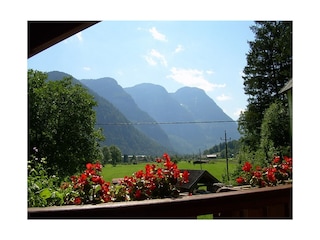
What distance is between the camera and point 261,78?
341 inches

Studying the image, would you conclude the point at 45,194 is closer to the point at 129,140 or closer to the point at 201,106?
the point at 129,140

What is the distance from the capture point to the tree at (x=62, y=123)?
7949 mm

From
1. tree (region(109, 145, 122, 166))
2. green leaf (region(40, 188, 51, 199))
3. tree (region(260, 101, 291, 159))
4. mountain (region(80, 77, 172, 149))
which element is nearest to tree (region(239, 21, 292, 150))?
tree (region(260, 101, 291, 159))

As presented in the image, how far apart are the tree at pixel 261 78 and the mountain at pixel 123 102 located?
2.17 m

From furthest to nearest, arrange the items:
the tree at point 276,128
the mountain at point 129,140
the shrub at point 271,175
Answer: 1. the mountain at point 129,140
2. the tree at point 276,128
3. the shrub at point 271,175

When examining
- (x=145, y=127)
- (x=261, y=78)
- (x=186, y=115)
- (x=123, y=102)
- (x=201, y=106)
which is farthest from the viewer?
(x=201, y=106)

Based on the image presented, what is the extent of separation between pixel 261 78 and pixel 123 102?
16.7ft

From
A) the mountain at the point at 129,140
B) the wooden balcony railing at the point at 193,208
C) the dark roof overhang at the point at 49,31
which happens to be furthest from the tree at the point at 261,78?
the wooden balcony railing at the point at 193,208

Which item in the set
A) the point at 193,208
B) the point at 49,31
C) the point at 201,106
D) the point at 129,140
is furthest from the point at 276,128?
the point at 201,106

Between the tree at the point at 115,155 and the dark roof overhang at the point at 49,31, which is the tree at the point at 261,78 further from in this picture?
the dark roof overhang at the point at 49,31
